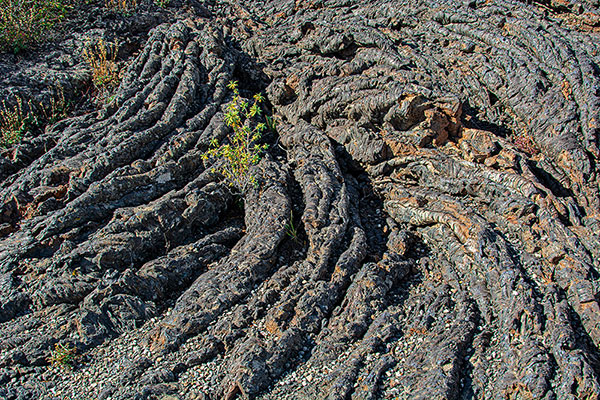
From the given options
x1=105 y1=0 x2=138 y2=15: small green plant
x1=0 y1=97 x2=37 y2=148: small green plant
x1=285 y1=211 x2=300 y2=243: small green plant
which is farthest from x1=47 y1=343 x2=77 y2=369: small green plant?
x1=105 y1=0 x2=138 y2=15: small green plant

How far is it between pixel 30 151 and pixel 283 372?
6133mm

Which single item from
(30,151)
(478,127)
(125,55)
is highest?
(125,55)

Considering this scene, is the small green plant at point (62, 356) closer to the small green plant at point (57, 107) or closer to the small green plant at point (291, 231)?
the small green plant at point (291, 231)

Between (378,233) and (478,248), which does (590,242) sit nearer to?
(478,248)

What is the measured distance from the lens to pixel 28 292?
616 centimetres

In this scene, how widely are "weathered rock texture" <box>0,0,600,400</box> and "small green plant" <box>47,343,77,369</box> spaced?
0.14m

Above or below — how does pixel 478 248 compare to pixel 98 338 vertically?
below

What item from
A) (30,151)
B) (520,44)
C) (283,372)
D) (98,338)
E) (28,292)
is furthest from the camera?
(520,44)

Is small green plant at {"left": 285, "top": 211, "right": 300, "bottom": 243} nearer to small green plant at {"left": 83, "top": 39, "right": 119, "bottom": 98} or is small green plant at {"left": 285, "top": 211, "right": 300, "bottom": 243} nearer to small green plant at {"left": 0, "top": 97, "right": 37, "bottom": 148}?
small green plant at {"left": 83, "top": 39, "right": 119, "bottom": 98}

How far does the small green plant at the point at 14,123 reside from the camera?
8359mm

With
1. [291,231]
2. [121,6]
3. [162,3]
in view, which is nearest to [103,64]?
[121,6]

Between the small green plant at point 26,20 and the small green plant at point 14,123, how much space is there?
2.19 meters

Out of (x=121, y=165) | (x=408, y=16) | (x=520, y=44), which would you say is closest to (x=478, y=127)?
(x=520, y=44)

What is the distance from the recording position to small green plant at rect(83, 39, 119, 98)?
964cm
